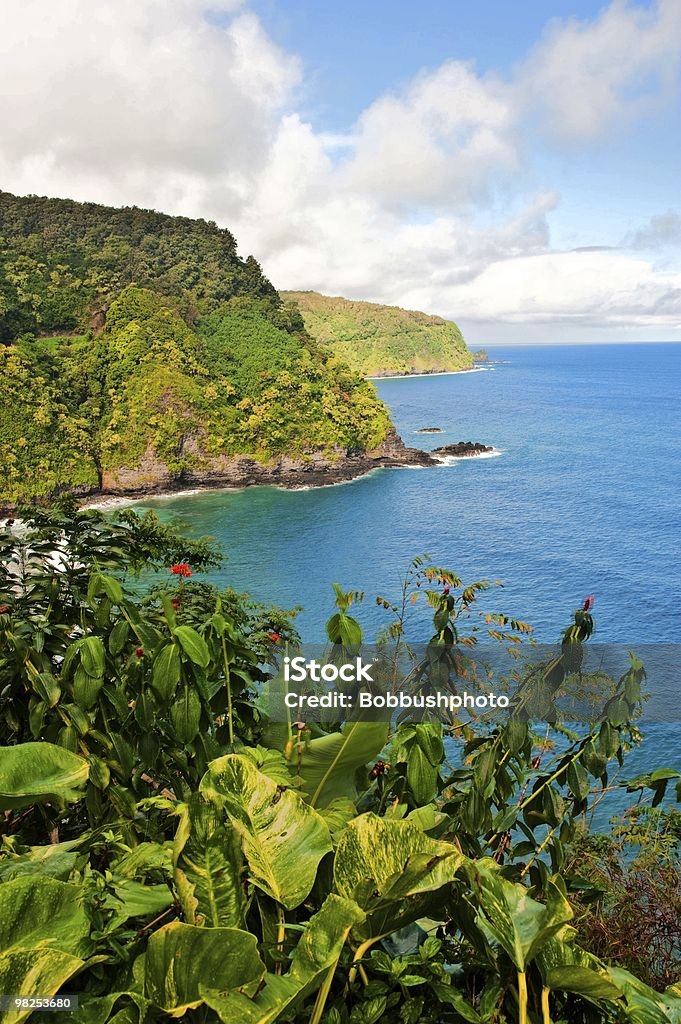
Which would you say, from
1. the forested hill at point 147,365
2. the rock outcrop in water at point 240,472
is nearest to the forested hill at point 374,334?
the forested hill at point 147,365

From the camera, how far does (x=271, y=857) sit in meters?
0.71

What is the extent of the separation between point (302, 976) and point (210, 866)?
13 cm

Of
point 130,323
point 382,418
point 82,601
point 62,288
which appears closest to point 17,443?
point 130,323

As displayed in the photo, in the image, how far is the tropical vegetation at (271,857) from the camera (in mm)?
575

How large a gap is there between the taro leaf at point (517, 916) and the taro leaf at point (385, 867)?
5 centimetres

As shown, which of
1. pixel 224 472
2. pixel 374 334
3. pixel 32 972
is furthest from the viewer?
pixel 374 334

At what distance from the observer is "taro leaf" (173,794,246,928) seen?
0.64 metres

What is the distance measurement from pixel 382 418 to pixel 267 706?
32554 millimetres

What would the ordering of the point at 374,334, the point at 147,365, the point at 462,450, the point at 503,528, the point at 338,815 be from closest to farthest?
1. the point at 338,815
2. the point at 503,528
3. the point at 147,365
4. the point at 462,450
5. the point at 374,334

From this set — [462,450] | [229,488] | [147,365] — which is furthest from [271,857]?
[462,450]

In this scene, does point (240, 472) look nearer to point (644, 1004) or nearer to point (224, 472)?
point (224, 472)

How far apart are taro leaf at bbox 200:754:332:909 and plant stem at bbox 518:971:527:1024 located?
196 millimetres

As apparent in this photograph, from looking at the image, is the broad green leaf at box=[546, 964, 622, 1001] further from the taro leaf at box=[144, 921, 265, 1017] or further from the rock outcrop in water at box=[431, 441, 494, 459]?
the rock outcrop in water at box=[431, 441, 494, 459]

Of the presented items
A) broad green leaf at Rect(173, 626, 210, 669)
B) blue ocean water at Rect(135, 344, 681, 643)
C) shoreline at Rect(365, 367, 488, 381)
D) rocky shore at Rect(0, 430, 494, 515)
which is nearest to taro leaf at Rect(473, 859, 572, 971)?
broad green leaf at Rect(173, 626, 210, 669)
